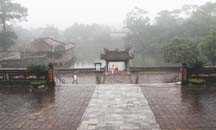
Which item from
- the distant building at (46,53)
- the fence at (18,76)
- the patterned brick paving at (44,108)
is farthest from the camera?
the distant building at (46,53)

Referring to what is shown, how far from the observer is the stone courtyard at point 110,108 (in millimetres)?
6438

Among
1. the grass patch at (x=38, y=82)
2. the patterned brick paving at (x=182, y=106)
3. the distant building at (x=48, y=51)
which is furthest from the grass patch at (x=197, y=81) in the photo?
the distant building at (x=48, y=51)

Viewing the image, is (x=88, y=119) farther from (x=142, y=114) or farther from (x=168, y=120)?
(x=168, y=120)

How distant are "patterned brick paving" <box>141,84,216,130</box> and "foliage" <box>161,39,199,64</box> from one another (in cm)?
1566

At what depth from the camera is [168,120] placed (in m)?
6.71

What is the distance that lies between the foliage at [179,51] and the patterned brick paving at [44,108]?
17359 mm

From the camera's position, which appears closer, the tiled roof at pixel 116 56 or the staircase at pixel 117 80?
the staircase at pixel 117 80

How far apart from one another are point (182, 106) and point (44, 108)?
4.76 m

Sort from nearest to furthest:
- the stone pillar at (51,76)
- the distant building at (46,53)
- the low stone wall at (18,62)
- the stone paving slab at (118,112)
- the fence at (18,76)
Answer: the stone paving slab at (118,112) → the stone pillar at (51,76) → the fence at (18,76) → the low stone wall at (18,62) → the distant building at (46,53)

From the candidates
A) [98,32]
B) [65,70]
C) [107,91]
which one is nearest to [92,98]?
[107,91]

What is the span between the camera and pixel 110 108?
25.4 feet

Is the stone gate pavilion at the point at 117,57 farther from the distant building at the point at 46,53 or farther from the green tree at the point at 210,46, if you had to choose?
the distant building at the point at 46,53

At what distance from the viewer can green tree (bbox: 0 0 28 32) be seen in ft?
127

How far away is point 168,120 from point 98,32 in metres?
76.1
